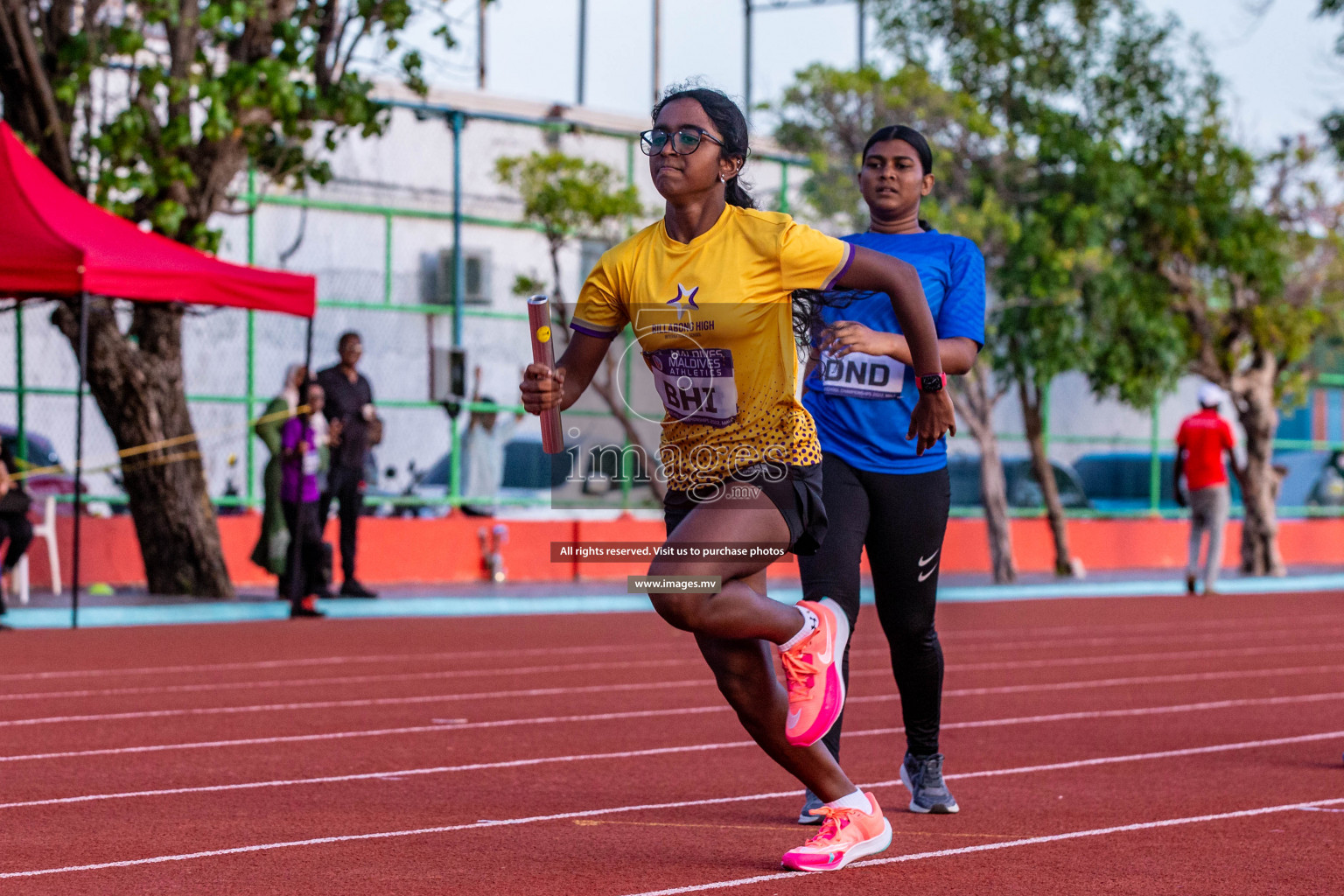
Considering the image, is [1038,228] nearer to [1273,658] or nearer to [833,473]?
[1273,658]

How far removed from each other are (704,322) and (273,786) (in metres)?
2.67

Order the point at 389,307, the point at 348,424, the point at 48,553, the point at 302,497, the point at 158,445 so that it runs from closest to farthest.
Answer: the point at 302,497
the point at 348,424
the point at 158,445
the point at 48,553
the point at 389,307

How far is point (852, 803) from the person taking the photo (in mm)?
4840

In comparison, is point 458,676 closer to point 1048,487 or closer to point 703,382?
point 703,382

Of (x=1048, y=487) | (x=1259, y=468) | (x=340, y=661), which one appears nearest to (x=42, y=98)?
(x=340, y=661)

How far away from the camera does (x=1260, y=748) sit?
7.56m

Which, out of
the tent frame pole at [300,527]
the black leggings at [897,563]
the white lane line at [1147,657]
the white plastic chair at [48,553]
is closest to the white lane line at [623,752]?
the black leggings at [897,563]

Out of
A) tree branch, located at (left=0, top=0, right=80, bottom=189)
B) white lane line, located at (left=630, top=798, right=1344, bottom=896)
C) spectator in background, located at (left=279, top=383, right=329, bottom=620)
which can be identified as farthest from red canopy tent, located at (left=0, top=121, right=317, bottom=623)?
white lane line, located at (left=630, top=798, right=1344, bottom=896)

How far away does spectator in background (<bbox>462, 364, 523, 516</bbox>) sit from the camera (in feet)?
60.4

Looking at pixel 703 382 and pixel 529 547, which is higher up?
pixel 703 382

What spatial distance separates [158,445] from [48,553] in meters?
1.74

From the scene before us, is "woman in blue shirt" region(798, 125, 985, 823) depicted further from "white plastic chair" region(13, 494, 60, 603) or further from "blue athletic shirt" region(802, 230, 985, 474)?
"white plastic chair" region(13, 494, 60, 603)

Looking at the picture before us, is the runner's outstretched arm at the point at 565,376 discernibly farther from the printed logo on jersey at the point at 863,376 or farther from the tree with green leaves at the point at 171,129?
the tree with green leaves at the point at 171,129

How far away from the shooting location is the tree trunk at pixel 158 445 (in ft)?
47.5
